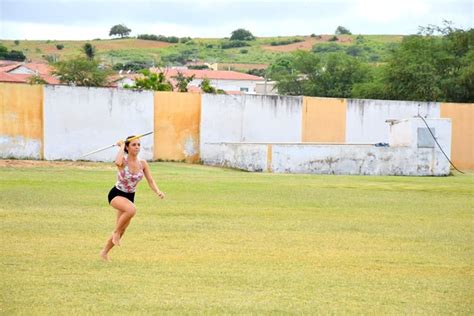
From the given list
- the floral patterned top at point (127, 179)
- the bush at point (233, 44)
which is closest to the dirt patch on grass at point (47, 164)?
the floral patterned top at point (127, 179)

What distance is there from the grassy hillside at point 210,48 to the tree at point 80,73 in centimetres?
5871

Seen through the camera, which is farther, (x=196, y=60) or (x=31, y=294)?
(x=196, y=60)

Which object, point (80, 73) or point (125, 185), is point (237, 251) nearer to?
point (125, 185)

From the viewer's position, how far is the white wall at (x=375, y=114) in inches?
1452

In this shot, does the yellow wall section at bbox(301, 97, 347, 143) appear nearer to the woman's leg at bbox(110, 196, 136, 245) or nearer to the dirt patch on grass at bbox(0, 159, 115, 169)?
the dirt patch on grass at bbox(0, 159, 115, 169)

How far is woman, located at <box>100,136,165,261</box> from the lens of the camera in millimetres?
12383

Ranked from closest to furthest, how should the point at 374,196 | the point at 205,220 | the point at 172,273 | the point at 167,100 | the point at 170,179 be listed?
1. the point at 172,273
2. the point at 205,220
3. the point at 374,196
4. the point at 170,179
5. the point at 167,100

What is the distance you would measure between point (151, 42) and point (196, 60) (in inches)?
805

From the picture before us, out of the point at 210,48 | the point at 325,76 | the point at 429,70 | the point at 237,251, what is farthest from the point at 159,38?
the point at 237,251

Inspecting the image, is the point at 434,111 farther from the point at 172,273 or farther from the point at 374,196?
the point at 172,273

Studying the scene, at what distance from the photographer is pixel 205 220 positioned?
675 inches

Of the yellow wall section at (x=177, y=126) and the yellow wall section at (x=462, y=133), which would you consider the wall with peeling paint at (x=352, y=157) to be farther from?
the yellow wall section at (x=462, y=133)

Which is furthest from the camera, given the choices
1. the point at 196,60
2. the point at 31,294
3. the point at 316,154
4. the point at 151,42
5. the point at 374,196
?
the point at 151,42

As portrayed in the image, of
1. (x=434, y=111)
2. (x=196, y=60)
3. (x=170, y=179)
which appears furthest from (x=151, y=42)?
(x=170, y=179)
